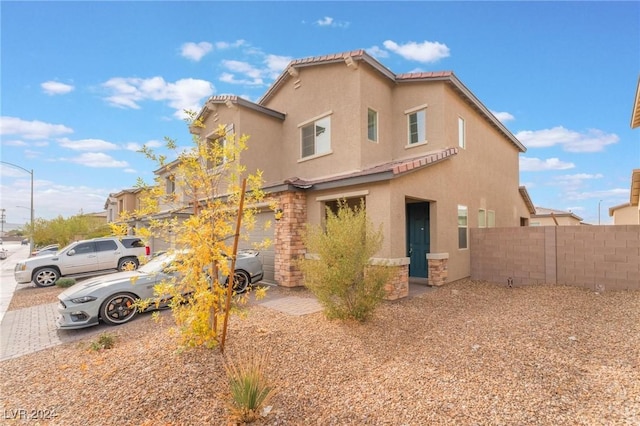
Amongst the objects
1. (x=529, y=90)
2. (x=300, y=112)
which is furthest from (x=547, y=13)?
(x=300, y=112)

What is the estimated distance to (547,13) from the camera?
9336mm

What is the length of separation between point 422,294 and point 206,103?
12410mm

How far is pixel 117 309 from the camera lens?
7098 millimetres

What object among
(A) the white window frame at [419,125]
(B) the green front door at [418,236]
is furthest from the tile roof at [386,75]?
(B) the green front door at [418,236]

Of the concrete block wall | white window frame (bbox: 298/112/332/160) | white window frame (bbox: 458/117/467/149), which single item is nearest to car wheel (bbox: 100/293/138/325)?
white window frame (bbox: 298/112/332/160)

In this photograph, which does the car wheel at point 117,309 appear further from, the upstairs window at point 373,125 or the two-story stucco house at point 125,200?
the two-story stucco house at point 125,200

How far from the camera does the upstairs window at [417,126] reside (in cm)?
1132

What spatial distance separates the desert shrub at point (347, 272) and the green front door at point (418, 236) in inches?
229

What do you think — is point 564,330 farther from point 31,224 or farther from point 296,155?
point 31,224

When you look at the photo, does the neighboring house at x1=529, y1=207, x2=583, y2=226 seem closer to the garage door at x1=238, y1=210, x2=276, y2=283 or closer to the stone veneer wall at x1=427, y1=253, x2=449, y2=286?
the stone veneer wall at x1=427, y1=253, x2=449, y2=286

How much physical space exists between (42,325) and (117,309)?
2074 millimetres

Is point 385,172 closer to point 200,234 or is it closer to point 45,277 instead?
point 200,234

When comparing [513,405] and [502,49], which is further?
[502,49]

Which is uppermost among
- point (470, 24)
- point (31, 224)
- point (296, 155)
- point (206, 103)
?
point (470, 24)
